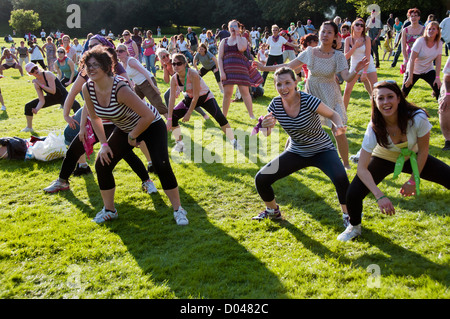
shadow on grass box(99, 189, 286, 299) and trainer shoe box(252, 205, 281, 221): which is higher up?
trainer shoe box(252, 205, 281, 221)

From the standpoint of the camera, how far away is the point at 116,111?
416cm

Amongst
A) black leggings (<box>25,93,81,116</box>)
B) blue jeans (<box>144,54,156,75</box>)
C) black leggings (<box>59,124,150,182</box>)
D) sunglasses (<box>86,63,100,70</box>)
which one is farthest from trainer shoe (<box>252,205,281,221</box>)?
blue jeans (<box>144,54,156,75</box>)

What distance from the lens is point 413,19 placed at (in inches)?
381

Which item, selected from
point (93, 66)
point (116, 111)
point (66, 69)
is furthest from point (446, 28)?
point (93, 66)

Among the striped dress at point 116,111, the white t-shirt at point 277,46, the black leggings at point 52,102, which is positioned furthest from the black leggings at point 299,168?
the white t-shirt at point 277,46

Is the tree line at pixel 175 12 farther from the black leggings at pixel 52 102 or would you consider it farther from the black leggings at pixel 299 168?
the black leggings at pixel 299 168

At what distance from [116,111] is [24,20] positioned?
5350cm

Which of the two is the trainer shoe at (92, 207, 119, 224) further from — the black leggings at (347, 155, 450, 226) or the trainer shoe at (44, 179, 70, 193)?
the black leggings at (347, 155, 450, 226)

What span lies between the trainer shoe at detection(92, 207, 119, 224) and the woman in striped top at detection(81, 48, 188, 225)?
0.04ft

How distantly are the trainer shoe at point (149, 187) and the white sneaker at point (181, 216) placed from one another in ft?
3.22

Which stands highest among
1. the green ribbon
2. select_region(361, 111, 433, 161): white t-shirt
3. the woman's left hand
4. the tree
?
the tree

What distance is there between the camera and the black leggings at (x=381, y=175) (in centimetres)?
355

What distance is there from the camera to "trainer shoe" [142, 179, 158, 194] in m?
5.54
